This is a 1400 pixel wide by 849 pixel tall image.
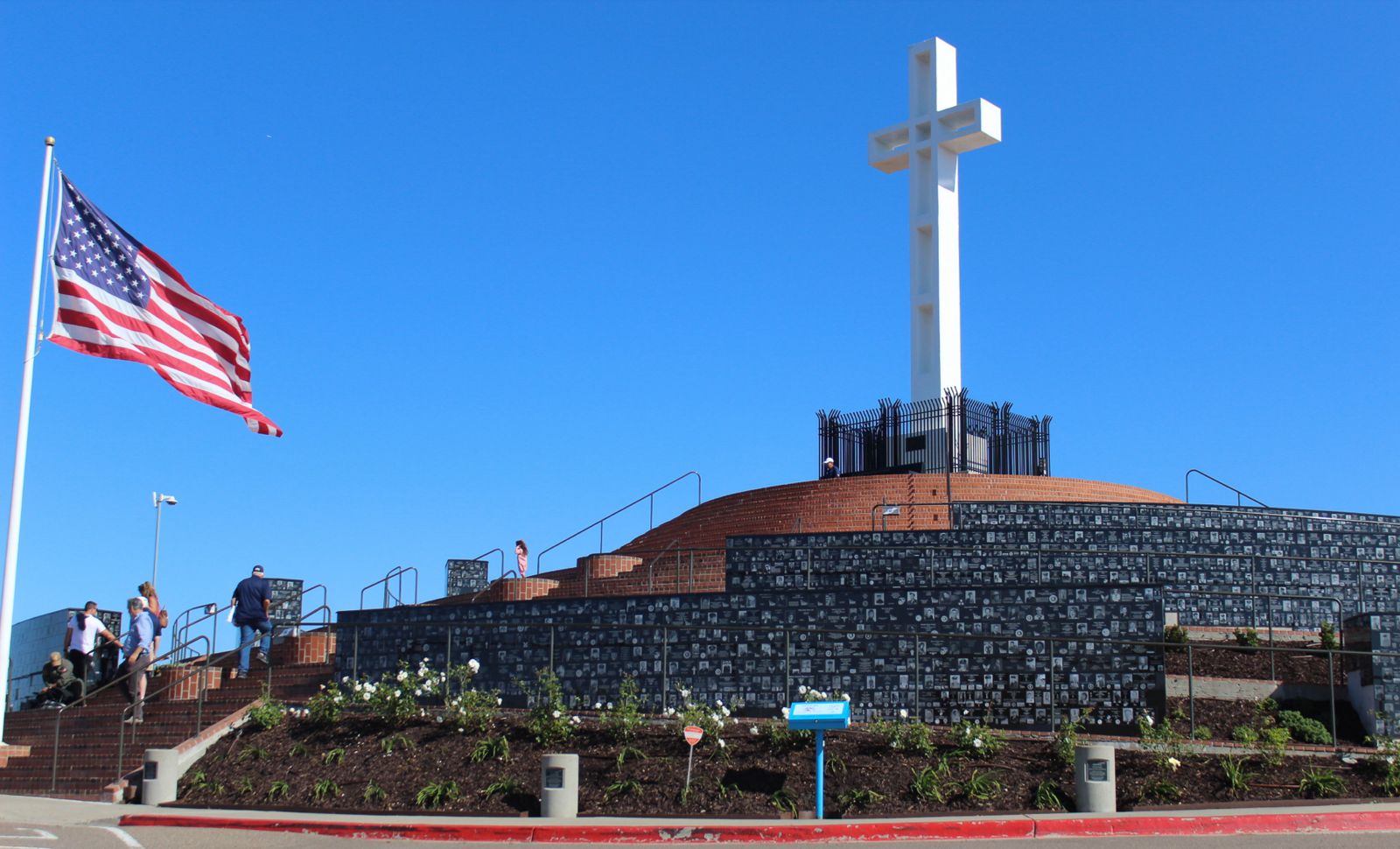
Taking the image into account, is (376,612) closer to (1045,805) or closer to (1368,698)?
(1045,805)

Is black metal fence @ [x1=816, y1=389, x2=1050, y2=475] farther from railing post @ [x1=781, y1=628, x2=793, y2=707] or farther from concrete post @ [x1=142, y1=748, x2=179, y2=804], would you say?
concrete post @ [x1=142, y1=748, x2=179, y2=804]

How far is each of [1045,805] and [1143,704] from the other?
9.96 feet

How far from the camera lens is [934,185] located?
103 ft

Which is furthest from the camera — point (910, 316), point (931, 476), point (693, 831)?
point (910, 316)

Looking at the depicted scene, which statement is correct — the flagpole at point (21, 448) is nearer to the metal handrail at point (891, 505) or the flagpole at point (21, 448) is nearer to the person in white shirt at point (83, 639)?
the person in white shirt at point (83, 639)

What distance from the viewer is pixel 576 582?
23078 mm

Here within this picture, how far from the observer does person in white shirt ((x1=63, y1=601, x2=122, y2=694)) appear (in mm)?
20844

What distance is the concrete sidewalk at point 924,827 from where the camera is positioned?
12195 millimetres

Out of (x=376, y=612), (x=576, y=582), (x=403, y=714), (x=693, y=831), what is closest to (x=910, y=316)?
(x=576, y=582)

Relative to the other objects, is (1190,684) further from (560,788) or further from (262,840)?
(262,840)

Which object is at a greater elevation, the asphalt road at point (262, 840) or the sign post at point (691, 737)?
the sign post at point (691, 737)

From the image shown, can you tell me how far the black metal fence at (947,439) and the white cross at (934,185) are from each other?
3.88 feet

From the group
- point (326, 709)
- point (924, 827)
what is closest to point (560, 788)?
point (924, 827)

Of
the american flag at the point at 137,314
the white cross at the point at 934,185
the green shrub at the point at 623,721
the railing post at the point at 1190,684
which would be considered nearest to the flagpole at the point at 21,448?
the american flag at the point at 137,314
